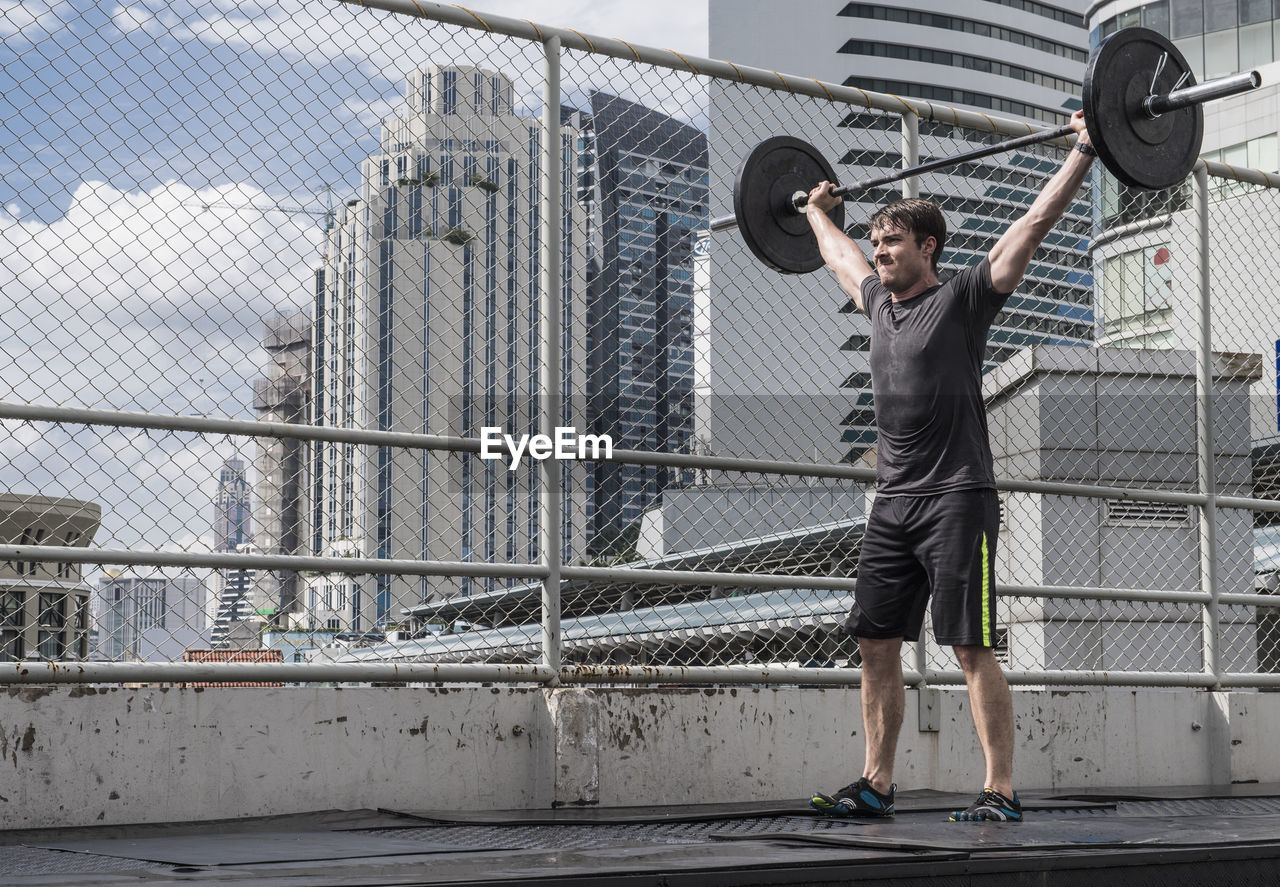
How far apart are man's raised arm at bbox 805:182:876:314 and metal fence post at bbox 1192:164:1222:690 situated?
232 cm

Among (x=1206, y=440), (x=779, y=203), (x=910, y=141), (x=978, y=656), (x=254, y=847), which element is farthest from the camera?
(x=1206, y=440)

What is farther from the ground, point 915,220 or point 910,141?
point 910,141

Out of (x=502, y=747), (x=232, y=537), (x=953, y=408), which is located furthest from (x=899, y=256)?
(x=232, y=537)

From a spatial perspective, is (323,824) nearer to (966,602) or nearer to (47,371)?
(47,371)

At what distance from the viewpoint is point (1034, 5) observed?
4338 inches

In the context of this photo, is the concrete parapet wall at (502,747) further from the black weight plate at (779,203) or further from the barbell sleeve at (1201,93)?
the barbell sleeve at (1201,93)

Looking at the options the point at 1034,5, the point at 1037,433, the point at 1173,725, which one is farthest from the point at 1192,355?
the point at 1034,5

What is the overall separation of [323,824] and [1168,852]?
7.77ft

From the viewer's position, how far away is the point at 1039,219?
→ 13.0 feet

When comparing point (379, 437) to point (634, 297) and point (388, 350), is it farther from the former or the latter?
point (634, 297)

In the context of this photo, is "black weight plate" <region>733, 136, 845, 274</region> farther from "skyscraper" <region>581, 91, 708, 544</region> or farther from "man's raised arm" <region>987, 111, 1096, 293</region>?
"man's raised arm" <region>987, 111, 1096, 293</region>

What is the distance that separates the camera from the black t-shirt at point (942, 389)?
4.19 metres

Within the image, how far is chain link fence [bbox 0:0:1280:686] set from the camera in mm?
4156
